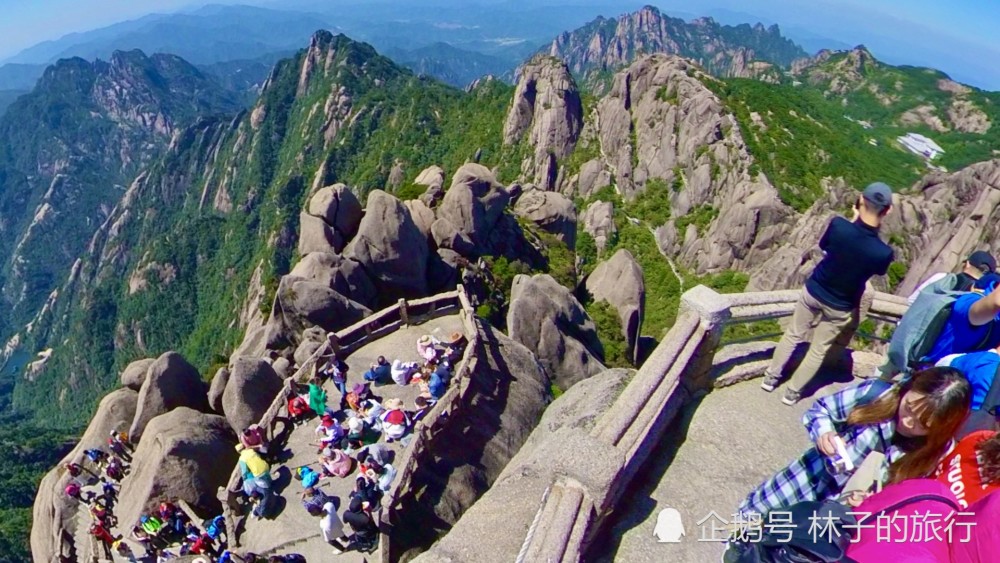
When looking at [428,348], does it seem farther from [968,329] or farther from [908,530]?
[908,530]

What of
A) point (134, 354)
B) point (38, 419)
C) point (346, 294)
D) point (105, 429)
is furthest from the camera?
point (38, 419)

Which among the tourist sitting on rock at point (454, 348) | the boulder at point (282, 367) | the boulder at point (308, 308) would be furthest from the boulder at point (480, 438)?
the boulder at point (282, 367)

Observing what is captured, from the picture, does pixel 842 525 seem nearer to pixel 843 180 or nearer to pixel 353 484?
pixel 353 484

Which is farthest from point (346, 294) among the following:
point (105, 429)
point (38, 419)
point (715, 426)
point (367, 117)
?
point (38, 419)

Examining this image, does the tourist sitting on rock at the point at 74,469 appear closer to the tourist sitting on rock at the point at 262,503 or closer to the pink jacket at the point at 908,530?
the tourist sitting on rock at the point at 262,503

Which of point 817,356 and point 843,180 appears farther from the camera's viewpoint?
point 843,180

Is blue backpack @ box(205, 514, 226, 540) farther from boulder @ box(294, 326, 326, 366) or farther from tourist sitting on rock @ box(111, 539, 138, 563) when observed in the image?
boulder @ box(294, 326, 326, 366)
